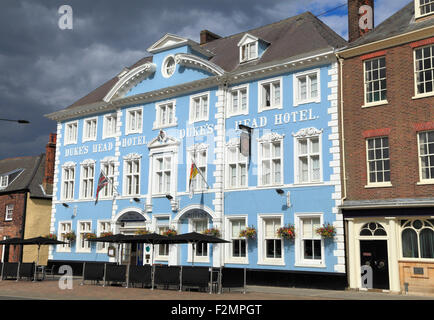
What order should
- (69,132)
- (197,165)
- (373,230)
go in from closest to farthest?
(373,230)
(197,165)
(69,132)

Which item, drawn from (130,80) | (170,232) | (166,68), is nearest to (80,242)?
(170,232)

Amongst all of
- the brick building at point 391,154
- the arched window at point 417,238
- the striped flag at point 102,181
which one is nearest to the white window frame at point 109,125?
the striped flag at point 102,181

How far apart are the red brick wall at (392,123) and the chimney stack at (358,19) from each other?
223 centimetres

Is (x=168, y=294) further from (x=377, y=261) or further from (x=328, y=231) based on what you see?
(x=377, y=261)

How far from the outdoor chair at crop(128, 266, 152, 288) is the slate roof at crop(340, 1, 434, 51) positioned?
13.5 meters

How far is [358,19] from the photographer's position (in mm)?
25359

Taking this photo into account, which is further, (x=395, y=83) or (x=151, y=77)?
(x=151, y=77)

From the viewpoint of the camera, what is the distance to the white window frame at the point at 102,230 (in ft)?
105

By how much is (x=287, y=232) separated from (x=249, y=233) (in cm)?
221

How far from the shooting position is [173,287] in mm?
23703
